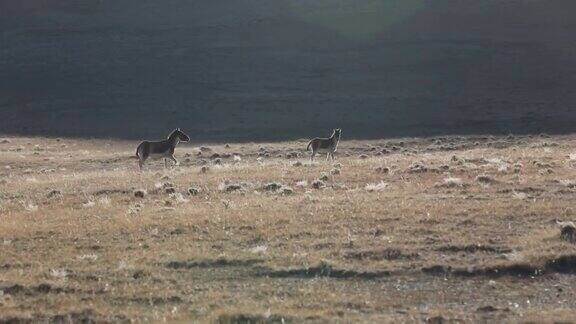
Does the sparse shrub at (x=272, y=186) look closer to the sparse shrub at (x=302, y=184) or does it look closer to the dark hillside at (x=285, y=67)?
the sparse shrub at (x=302, y=184)

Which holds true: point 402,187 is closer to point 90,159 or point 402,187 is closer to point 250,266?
point 250,266

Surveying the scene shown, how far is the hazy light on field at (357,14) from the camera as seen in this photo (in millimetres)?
96562

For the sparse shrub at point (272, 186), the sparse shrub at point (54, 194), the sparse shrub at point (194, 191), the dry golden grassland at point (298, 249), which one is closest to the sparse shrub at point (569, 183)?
the dry golden grassland at point (298, 249)

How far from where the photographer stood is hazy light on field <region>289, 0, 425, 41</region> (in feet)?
317

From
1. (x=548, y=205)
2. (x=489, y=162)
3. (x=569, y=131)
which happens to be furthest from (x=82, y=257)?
(x=569, y=131)

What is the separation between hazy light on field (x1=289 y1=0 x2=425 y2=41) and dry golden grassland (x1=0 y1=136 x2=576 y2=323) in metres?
73.8

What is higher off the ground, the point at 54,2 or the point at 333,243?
the point at 54,2

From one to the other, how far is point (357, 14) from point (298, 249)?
91.6 metres

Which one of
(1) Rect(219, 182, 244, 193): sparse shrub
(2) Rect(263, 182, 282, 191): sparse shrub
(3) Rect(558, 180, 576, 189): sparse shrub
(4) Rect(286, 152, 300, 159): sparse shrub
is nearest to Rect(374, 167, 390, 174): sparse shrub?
(2) Rect(263, 182, 282, 191): sparse shrub

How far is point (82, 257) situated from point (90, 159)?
1155 inches

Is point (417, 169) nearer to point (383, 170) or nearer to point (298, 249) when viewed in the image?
point (383, 170)

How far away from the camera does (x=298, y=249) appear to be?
13.7 m

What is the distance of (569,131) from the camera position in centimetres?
5850

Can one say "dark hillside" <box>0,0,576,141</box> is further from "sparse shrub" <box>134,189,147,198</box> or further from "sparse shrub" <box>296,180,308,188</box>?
"sparse shrub" <box>134,189,147,198</box>
